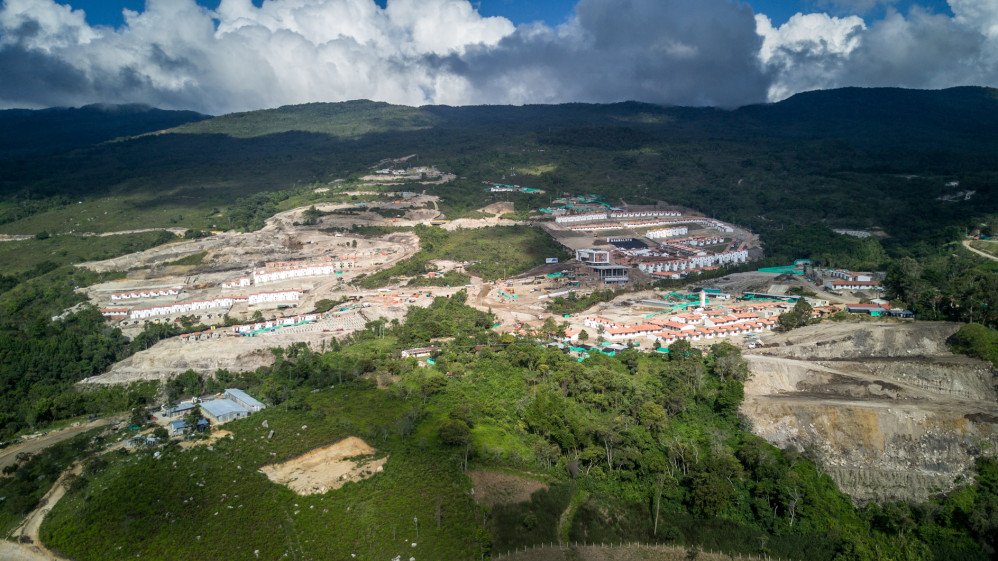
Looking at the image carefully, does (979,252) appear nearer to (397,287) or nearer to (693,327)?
(693,327)

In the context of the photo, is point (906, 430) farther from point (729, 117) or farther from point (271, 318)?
point (729, 117)

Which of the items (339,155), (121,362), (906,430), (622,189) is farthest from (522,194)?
(906,430)

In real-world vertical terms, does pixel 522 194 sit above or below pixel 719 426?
above

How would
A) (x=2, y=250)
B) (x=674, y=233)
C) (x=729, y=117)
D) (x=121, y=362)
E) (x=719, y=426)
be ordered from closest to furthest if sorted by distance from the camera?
(x=719, y=426), (x=121, y=362), (x=2, y=250), (x=674, y=233), (x=729, y=117)

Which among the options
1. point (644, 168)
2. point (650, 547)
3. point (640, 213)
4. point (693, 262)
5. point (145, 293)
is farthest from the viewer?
point (644, 168)

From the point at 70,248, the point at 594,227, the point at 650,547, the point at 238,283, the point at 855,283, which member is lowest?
the point at 650,547

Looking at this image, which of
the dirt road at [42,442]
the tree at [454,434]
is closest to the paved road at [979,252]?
the tree at [454,434]

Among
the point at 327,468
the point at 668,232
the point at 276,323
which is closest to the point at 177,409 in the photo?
the point at 327,468
